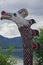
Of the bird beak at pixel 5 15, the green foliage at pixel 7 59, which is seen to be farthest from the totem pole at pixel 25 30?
the green foliage at pixel 7 59

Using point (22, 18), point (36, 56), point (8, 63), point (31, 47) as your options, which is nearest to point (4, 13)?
point (22, 18)

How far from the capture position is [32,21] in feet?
49.9

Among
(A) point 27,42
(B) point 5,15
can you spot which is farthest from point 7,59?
(B) point 5,15

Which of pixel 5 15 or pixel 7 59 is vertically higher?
pixel 5 15

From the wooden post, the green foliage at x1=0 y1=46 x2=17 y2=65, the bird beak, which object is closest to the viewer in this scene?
the wooden post

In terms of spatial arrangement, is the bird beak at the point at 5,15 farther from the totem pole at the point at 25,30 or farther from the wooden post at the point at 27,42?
the wooden post at the point at 27,42

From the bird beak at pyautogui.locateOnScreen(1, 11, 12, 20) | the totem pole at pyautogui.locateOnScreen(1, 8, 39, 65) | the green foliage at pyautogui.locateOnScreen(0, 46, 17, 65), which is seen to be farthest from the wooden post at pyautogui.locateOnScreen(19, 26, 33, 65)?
the green foliage at pyautogui.locateOnScreen(0, 46, 17, 65)

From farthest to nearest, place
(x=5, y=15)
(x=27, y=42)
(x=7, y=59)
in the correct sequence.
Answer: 1. (x=7, y=59)
2. (x=5, y=15)
3. (x=27, y=42)

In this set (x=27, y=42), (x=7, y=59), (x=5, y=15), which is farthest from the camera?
(x=7, y=59)

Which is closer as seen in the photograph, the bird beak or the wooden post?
the wooden post

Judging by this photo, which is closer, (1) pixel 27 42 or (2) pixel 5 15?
(1) pixel 27 42

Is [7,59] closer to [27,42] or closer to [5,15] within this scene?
[27,42]

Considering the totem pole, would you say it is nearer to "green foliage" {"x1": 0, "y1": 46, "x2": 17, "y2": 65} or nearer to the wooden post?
the wooden post

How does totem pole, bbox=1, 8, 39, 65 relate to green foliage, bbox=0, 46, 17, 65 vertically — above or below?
above
